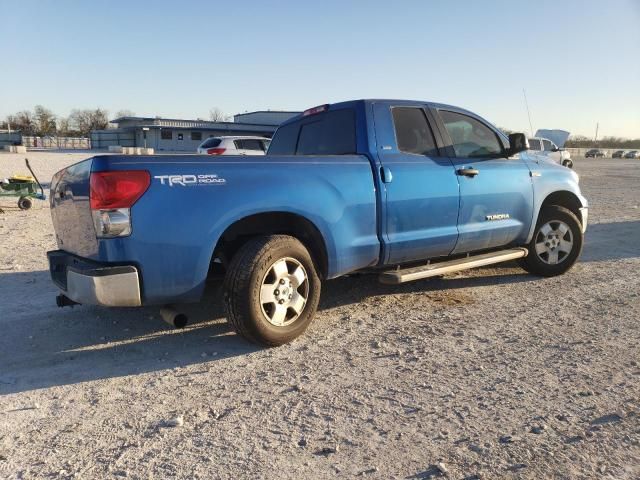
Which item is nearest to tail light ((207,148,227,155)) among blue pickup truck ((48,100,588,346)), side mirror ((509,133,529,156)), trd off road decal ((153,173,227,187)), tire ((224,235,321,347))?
blue pickup truck ((48,100,588,346))

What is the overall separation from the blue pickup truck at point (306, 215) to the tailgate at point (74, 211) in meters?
0.02

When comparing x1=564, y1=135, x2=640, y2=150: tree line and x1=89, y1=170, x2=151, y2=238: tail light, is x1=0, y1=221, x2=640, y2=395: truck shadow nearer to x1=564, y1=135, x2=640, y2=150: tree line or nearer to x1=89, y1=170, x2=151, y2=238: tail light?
x1=89, y1=170, x2=151, y2=238: tail light

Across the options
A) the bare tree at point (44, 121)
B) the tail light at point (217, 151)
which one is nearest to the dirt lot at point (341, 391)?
the tail light at point (217, 151)

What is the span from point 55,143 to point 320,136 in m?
83.4

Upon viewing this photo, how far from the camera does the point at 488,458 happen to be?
2.45 m

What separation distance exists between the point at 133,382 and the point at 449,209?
10.3 ft

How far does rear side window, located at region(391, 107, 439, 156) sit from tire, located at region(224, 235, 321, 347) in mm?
1557

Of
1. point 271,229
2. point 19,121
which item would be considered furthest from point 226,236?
point 19,121

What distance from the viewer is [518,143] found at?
5.43m

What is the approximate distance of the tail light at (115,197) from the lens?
3223mm

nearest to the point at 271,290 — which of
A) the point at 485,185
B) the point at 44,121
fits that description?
the point at 485,185

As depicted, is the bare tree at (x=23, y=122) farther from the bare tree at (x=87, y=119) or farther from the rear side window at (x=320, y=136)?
the rear side window at (x=320, y=136)

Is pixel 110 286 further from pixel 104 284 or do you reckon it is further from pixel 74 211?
pixel 74 211

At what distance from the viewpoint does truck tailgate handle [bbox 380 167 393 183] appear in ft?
14.2
